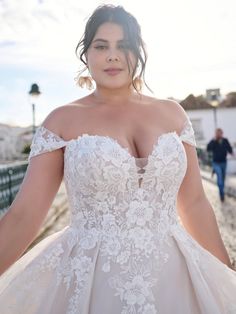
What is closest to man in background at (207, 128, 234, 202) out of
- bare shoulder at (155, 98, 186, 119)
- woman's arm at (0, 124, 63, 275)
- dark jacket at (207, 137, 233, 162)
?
dark jacket at (207, 137, 233, 162)

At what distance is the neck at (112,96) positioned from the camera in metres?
2.19

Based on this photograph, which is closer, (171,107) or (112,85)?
(112,85)

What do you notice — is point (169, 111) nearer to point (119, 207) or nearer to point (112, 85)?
point (112, 85)

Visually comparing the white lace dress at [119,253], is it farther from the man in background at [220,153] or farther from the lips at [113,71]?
the man in background at [220,153]

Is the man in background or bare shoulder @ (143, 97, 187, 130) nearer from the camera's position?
bare shoulder @ (143, 97, 187, 130)

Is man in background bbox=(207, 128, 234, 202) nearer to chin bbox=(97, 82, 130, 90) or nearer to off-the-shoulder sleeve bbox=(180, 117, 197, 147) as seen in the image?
off-the-shoulder sleeve bbox=(180, 117, 197, 147)

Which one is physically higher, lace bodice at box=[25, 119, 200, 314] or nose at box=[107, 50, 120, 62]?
nose at box=[107, 50, 120, 62]

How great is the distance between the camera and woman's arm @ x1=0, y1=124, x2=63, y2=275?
1.96 meters

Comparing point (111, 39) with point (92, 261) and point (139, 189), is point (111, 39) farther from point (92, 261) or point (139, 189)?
point (92, 261)

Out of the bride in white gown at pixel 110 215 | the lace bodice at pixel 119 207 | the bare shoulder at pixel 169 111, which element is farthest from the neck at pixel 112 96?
the lace bodice at pixel 119 207

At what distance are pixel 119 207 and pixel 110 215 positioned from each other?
0.05 meters

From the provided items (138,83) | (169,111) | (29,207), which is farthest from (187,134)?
(29,207)

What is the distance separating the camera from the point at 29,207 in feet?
6.56

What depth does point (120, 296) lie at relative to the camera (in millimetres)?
1896
